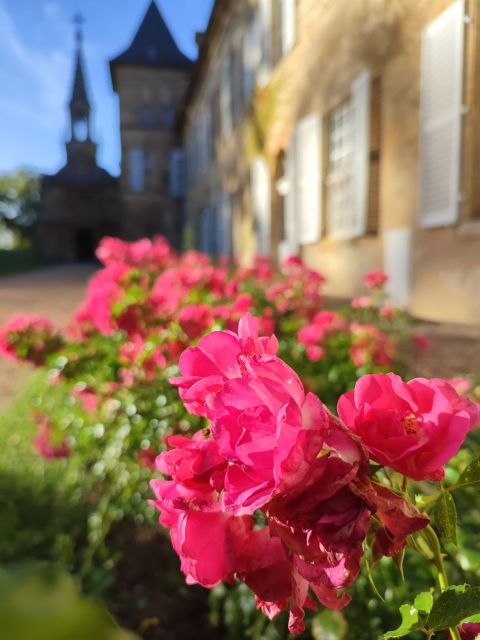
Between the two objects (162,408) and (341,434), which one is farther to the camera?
(162,408)

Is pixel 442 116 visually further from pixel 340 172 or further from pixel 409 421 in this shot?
pixel 409 421

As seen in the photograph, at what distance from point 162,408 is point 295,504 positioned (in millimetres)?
1684

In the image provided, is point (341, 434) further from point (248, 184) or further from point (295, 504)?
point (248, 184)

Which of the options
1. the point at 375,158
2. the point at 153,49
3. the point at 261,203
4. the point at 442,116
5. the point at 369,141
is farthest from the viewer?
the point at 153,49

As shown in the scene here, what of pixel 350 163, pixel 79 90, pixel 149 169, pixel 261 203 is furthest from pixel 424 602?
pixel 79 90

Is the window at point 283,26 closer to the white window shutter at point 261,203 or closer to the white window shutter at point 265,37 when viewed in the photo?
the white window shutter at point 265,37

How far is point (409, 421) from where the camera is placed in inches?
20.3

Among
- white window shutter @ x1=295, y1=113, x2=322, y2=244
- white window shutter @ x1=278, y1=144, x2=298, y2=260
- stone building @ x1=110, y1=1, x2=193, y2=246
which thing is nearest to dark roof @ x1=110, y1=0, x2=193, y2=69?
stone building @ x1=110, y1=1, x2=193, y2=246

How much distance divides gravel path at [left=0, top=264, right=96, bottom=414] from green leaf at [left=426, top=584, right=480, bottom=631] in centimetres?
420

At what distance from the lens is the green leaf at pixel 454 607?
0.49 meters

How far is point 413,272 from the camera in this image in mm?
4992

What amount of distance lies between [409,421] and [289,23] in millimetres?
8486

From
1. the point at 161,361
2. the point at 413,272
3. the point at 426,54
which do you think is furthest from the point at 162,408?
the point at 426,54

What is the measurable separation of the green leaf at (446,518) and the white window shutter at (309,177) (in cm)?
665
